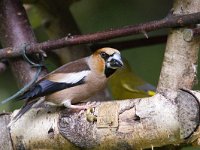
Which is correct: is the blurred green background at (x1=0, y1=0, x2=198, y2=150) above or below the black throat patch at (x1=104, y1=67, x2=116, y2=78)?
above

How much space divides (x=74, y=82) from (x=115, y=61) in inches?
5.5

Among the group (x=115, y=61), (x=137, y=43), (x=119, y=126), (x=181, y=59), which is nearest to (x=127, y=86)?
(x=137, y=43)

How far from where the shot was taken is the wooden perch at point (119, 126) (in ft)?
4.50

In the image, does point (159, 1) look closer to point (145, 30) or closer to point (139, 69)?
point (139, 69)

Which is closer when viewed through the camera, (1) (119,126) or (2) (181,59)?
(1) (119,126)

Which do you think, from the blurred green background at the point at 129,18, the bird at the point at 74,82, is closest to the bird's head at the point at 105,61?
the bird at the point at 74,82

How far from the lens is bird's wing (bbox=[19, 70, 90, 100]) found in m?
1.62

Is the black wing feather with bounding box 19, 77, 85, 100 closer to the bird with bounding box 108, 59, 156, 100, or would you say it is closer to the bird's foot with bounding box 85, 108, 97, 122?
the bird's foot with bounding box 85, 108, 97, 122

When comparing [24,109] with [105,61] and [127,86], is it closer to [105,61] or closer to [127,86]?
[105,61]

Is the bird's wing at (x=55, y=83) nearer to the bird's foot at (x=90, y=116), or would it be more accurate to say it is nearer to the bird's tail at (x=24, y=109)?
the bird's tail at (x=24, y=109)

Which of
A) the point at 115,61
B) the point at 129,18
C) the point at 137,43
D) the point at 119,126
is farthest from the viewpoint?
the point at 129,18

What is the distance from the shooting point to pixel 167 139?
1.39m

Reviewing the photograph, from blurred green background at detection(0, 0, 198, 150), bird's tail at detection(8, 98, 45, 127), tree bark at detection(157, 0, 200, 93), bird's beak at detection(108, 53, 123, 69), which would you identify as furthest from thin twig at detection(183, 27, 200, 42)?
blurred green background at detection(0, 0, 198, 150)

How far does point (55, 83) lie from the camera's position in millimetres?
1652
